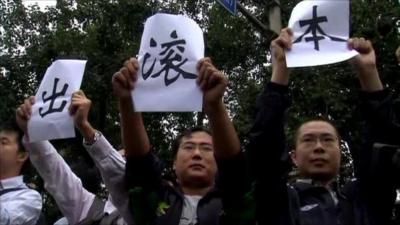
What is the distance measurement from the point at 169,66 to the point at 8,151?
3.70ft

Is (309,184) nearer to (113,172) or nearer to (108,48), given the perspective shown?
(113,172)

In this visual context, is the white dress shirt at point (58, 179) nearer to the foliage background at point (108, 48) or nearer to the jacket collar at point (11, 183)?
the jacket collar at point (11, 183)

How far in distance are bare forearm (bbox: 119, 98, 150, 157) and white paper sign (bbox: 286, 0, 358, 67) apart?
633 millimetres

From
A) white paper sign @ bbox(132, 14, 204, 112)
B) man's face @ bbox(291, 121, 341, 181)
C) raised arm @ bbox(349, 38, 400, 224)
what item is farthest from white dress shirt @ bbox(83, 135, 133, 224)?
raised arm @ bbox(349, 38, 400, 224)

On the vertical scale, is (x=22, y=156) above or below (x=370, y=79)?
below

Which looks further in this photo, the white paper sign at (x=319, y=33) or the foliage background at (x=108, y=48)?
the foliage background at (x=108, y=48)

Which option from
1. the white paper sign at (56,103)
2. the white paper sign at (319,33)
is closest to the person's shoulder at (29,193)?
the white paper sign at (56,103)

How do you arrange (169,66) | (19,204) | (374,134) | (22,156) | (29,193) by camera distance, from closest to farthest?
(169,66) < (374,134) < (19,204) < (29,193) < (22,156)

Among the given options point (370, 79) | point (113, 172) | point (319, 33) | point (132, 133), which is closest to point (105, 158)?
point (113, 172)

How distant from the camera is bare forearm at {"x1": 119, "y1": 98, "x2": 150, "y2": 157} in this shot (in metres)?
2.75

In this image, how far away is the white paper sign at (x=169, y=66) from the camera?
267 cm

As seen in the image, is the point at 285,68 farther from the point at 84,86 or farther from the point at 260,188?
the point at 84,86

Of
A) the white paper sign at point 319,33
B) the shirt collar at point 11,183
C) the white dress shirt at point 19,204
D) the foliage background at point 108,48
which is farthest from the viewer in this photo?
the foliage background at point 108,48

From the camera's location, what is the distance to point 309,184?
2.88m
